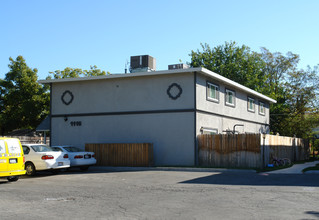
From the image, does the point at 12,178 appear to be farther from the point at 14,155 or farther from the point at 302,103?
the point at 302,103

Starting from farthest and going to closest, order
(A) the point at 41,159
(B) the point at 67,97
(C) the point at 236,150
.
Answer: (B) the point at 67,97
(C) the point at 236,150
(A) the point at 41,159

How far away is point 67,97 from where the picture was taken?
87.7 ft

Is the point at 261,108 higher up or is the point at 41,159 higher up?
the point at 261,108

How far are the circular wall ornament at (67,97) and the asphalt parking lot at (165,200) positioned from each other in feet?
42.5

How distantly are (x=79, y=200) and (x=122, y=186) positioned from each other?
3310 mm

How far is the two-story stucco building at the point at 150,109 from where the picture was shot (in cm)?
2286

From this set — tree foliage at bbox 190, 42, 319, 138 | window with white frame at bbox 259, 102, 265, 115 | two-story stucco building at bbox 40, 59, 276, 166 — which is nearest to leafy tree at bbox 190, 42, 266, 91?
tree foliage at bbox 190, 42, 319, 138

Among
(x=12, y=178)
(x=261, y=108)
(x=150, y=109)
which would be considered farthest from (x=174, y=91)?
(x=261, y=108)

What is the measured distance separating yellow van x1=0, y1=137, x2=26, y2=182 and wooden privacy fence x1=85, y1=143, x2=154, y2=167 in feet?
26.2

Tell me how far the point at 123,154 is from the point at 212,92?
685 cm

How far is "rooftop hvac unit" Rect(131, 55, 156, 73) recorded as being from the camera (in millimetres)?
26756

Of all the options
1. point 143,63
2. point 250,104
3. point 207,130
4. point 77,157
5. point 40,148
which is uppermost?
point 143,63

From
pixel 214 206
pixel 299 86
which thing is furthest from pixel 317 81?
pixel 214 206

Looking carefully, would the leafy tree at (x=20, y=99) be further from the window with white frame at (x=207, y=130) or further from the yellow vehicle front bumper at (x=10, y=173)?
the yellow vehicle front bumper at (x=10, y=173)
